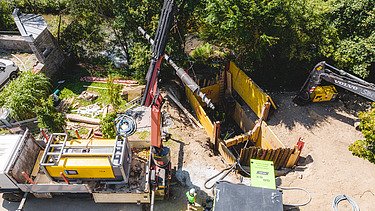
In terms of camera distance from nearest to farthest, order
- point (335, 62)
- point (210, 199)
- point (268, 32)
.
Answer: point (210, 199) < point (268, 32) < point (335, 62)

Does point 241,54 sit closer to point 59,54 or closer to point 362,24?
point 362,24

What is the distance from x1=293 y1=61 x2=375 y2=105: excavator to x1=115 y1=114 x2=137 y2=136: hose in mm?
10318

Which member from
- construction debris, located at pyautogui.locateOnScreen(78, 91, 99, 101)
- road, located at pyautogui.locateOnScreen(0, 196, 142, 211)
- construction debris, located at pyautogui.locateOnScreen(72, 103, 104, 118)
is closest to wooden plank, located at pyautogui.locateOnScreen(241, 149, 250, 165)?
road, located at pyautogui.locateOnScreen(0, 196, 142, 211)

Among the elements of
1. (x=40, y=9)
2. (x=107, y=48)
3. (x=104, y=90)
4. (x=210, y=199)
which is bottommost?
(x=210, y=199)

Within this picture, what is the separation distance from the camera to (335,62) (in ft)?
61.5

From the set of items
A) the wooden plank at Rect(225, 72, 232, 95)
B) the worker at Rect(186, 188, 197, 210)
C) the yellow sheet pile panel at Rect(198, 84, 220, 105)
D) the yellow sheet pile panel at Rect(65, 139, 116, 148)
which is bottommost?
the worker at Rect(186, 188, 197, 210)

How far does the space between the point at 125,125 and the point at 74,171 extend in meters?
3.86

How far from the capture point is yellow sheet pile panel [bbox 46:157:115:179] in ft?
40.8

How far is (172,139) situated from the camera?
16.9 metres

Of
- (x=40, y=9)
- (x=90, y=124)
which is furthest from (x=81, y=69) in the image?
(x=40, y=9)

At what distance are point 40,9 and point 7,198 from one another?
18379 mm

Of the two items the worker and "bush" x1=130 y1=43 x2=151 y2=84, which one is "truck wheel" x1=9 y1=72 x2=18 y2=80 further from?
the worker

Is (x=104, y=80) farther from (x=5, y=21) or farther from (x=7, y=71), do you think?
(x=5, y=21)

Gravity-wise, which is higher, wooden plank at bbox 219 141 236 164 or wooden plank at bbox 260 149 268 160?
wooden plank at bbox 219 141 236 164
